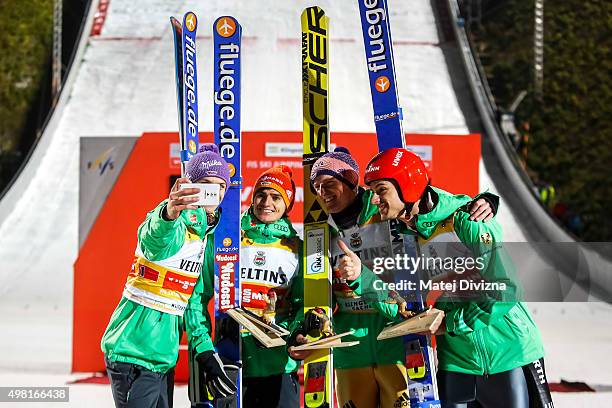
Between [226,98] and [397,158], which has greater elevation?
[226,98]

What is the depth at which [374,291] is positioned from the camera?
11.2 ft

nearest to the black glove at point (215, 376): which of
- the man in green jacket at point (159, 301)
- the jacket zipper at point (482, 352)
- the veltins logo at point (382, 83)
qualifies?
the man in green jacket at point (159, 301)

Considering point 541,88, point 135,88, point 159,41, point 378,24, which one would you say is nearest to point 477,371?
point 378,24

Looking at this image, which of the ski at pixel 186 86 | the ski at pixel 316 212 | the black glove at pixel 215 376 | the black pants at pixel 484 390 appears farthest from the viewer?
the ski at pixel 186 86

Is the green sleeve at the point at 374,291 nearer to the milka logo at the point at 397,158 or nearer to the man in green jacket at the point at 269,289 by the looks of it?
the man in green jacket at the point at 269,289

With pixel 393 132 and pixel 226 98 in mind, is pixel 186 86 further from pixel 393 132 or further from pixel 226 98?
pixel 393 132

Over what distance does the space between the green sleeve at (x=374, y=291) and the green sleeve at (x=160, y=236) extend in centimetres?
77

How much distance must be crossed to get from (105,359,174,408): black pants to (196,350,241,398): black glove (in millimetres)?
194

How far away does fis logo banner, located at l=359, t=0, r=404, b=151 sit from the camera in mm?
3723

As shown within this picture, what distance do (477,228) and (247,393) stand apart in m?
1.26

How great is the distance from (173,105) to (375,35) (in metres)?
12.0

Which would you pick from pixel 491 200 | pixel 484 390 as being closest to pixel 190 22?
pixel 491 200

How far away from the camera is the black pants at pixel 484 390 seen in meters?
3.22

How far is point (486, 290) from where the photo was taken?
10.5 feet
